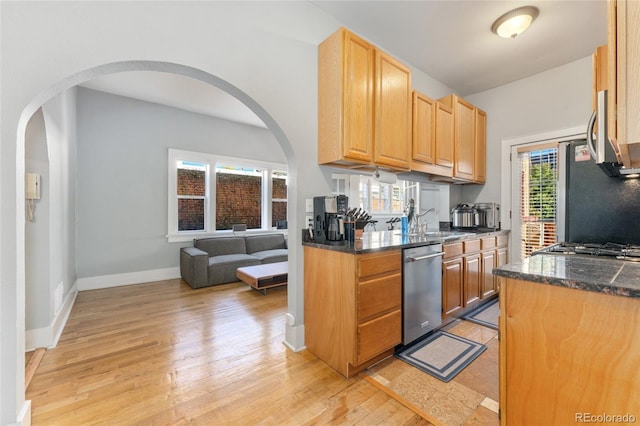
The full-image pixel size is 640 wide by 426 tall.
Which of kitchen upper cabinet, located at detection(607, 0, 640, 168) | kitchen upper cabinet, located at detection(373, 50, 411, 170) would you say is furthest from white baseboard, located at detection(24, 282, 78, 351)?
kitchen upper cabinet, located at detection(607, 0, 640, 168)

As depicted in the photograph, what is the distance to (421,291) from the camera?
227 centimetres

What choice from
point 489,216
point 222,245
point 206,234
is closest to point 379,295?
point 489,216

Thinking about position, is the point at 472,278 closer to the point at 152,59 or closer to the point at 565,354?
the point at 565,354

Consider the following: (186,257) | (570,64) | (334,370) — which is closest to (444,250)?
(334,370)

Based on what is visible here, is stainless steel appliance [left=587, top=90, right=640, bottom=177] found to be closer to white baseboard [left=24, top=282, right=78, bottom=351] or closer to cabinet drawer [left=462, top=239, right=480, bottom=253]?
cabinet drawer [left=462, top=239, right=480, bottom=253]

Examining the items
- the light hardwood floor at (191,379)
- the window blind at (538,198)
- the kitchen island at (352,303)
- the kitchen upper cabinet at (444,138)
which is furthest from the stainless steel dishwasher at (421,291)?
the window blind at (538,198)

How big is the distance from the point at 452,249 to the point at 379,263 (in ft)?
3.75

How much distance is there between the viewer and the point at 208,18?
1.84 meters

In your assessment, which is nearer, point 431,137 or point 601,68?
point 601,68

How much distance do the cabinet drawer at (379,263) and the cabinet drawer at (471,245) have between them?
1.18 m

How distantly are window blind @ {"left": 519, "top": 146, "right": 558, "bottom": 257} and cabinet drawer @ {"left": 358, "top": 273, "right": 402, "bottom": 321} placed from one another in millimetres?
2765

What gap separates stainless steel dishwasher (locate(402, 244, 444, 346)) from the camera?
2.14 metres

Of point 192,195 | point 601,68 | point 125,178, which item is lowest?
point 192,195

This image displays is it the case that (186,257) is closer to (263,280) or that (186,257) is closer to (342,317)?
(263,280)
